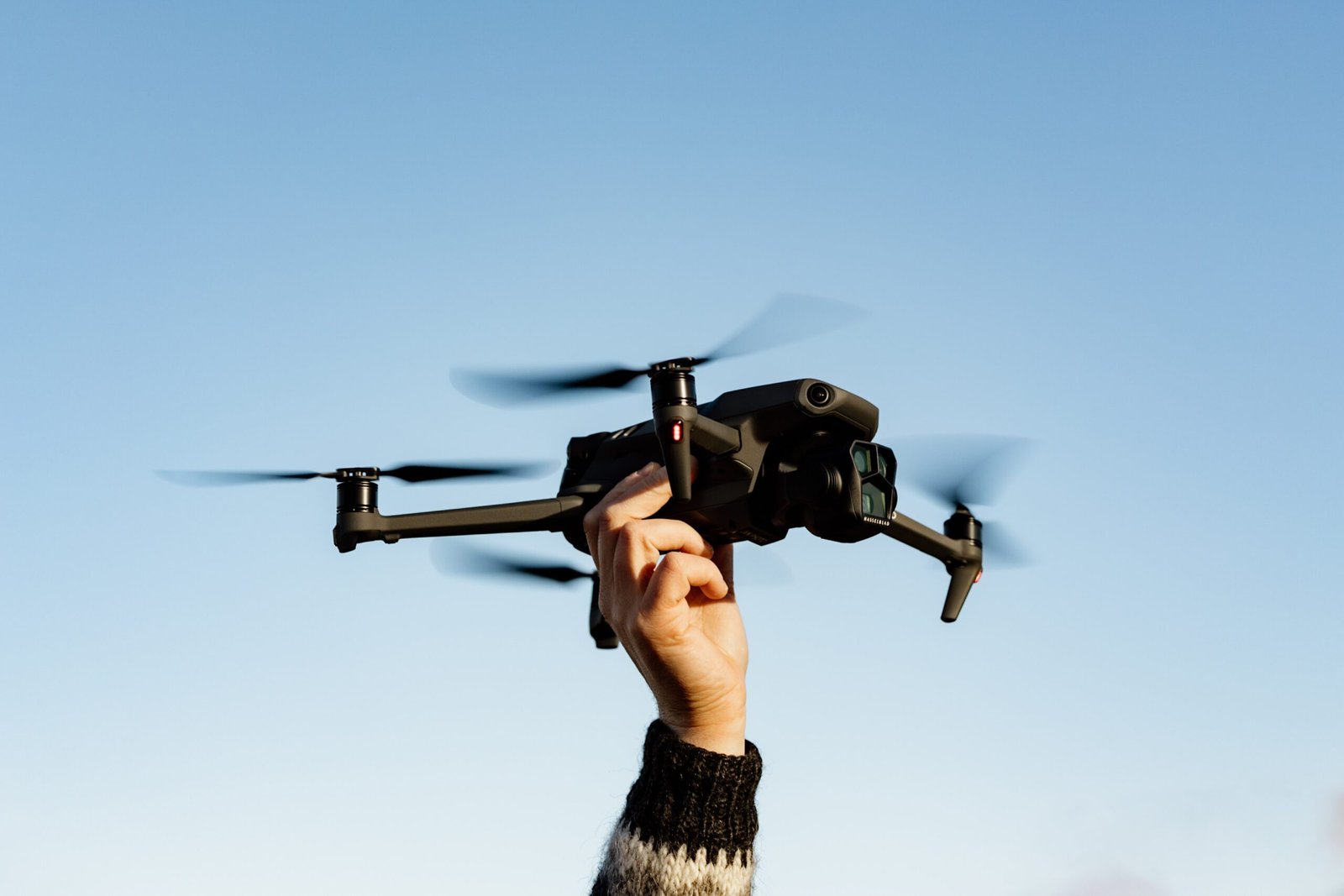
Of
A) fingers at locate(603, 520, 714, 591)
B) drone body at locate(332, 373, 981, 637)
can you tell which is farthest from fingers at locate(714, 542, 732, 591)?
fingers at locate(603, 520, 714, 591)

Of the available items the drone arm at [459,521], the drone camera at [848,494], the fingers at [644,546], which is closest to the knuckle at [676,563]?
the fingers at [644,546]

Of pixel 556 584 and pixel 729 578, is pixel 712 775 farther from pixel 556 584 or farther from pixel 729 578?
pixel 556 584

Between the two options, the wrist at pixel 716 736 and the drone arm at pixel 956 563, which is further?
the drone arm at pixel 956 563

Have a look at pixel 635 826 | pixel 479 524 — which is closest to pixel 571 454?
pixel 479 524

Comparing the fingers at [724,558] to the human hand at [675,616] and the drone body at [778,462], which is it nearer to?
the drone body at [778,462]

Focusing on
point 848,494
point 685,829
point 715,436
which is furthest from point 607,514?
point 685,829
